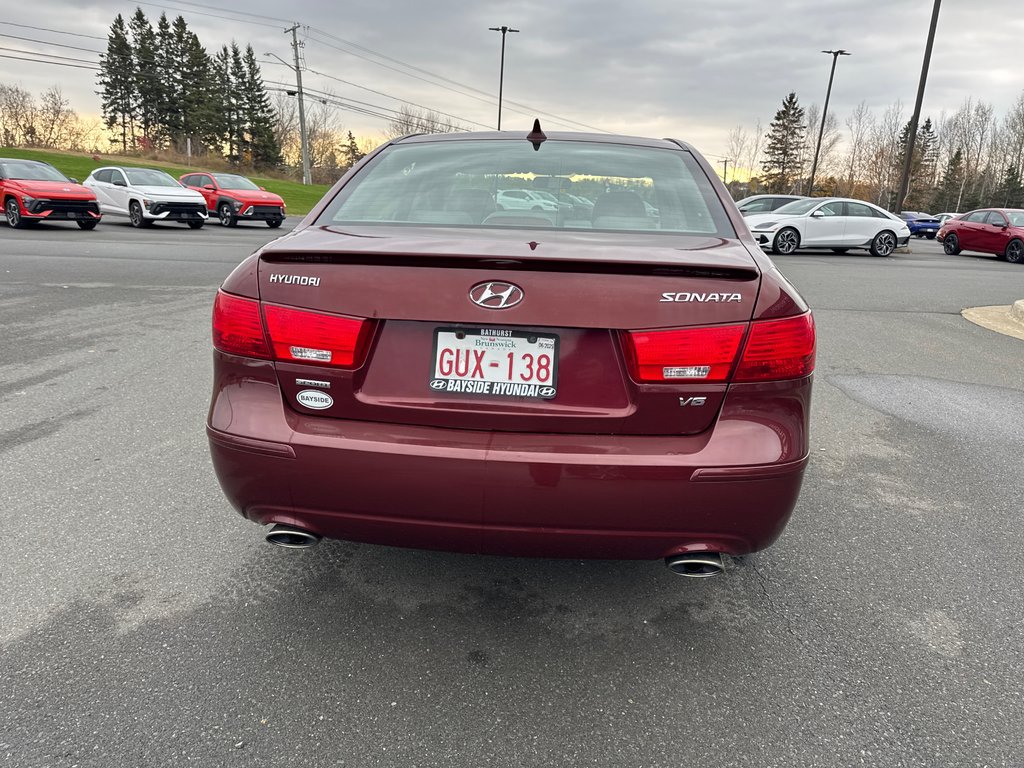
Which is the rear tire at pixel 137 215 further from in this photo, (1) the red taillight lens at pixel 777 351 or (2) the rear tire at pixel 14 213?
(1) the red taillight lens at pixel 777 351

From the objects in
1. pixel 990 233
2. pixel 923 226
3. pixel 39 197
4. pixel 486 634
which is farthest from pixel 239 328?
pixel 923 226

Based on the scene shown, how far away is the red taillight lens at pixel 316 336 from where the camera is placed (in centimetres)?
206

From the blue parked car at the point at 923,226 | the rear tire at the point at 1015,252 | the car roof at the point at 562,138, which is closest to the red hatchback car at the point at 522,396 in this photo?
the car roof at the point at 562,138

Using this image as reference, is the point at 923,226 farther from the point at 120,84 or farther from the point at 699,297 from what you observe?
the point at 120,84

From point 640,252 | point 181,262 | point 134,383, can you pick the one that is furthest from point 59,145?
point 640,252

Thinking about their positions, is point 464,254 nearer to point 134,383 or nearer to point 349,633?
point 349,633

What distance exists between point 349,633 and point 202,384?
345 cm

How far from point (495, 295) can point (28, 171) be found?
2080 centimetres

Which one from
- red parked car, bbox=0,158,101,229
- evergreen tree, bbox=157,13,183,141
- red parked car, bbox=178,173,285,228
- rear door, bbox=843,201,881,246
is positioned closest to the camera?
red parked car, bbox=0,158,101,229

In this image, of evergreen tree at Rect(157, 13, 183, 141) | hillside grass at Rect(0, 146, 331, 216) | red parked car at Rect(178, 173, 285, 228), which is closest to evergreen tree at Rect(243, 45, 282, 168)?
evergreen tree at Rect(157, 13, 183, 141)

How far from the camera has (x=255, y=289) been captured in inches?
85.0

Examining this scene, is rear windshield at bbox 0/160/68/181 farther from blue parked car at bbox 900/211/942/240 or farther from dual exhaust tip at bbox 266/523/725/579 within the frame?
blue parked car at bbox 900/211/942/240

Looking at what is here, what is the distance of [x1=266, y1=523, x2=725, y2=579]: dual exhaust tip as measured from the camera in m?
2.17

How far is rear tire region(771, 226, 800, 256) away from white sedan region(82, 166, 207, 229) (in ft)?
52.9
